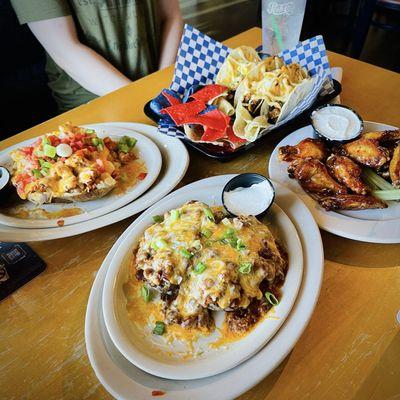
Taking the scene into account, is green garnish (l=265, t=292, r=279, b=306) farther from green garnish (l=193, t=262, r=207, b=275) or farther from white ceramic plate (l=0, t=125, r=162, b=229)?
white ceramic plate (l=0, t=125, r=162, b=229)

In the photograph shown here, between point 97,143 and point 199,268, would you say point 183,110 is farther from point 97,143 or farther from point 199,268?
point 199,268

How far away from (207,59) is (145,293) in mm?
1457

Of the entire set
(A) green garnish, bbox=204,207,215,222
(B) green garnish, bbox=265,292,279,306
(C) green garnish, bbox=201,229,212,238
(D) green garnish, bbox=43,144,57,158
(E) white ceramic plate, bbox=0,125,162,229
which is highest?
(A) green garnish, bbox=204,207,215,222

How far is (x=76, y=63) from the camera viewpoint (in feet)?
7.16

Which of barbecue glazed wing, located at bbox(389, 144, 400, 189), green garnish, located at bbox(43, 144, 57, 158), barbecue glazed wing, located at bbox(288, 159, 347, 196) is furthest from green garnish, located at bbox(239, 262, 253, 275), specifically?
green garnish, located at bbox(43, 144, 57, 158)

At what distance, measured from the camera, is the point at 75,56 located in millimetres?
2158

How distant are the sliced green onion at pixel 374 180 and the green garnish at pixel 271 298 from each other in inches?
27.0

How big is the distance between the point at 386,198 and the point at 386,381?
649 millimetres

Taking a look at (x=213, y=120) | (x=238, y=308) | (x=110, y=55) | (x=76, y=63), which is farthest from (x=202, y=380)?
(x=110, y=55)

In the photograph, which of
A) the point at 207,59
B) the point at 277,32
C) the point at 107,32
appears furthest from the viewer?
the point at 107,32

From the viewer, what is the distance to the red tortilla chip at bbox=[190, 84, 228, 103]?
167 centimetres

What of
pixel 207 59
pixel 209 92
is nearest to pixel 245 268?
pixel 209 92

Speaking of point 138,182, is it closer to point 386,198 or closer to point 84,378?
point 84,378

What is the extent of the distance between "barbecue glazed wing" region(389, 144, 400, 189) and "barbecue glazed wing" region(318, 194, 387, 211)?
11 cm
